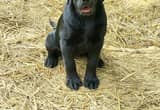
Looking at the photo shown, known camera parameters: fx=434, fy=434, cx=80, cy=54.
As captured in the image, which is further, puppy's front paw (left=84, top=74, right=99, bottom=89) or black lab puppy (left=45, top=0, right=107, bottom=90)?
puppy's front paw (left=84, top=74, right=99, bottom=89)

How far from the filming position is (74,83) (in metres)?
3.92

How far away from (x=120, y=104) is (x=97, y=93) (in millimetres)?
246

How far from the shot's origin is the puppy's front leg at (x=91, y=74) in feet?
12.7

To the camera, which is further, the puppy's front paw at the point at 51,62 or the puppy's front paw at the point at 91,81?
the puppy's front paw at the point at 51,62

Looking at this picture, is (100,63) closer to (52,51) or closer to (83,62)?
(83,62)

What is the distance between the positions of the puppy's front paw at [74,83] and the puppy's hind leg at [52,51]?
0.33m

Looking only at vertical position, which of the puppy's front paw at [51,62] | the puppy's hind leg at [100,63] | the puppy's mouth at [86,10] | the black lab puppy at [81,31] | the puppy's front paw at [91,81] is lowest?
Result: the puppy's front paw at [91,81]

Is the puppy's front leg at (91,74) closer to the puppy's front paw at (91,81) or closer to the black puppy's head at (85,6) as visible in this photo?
the puppy's front paw at (91,81)

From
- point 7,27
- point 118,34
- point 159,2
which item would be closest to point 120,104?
point 118,34

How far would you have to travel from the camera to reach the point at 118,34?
4.88 m

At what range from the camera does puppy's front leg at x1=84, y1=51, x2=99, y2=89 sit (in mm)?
3879

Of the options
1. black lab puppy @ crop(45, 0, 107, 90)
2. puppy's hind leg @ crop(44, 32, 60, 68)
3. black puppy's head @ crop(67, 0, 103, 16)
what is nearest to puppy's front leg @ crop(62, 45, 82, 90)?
black lab puppy @ crop(45, 0, 107, 90)

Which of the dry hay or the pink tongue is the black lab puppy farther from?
the dry hay

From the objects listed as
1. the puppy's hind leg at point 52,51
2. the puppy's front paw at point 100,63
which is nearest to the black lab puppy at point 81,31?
the puppy's hind leg at point 52,51
